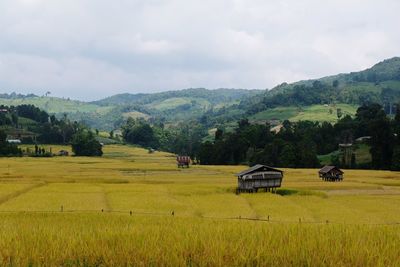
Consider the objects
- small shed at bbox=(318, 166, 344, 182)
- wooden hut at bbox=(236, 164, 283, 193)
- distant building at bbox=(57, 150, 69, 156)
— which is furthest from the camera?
distant building at bbox=(57, 150, 69, 156)

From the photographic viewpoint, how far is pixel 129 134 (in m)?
192

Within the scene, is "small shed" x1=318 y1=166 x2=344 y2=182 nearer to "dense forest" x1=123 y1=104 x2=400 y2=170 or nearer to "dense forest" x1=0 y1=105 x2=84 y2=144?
"dense forest" x1=123 y1=104 x2=400 y2=170

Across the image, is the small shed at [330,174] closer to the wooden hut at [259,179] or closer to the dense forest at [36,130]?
the wooden hut at [259,179]

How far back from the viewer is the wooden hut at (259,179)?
50.1m

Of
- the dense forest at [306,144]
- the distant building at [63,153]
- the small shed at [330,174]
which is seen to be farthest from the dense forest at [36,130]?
the small shed at [330,174]

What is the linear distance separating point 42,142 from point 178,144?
1899 inches

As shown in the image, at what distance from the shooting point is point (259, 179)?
2000 inches

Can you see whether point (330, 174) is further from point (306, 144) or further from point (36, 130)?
point (36, 130)

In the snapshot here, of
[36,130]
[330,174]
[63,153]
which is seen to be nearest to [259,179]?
[330,174]

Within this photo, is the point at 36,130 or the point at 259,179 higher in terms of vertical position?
the point at 36,130

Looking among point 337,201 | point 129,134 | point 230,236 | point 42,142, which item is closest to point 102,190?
point 337,201

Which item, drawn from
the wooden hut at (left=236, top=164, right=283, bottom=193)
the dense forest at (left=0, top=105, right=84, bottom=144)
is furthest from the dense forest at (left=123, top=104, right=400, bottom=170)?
the dense forest at (left=0, top=105, right=84, bottom=144)

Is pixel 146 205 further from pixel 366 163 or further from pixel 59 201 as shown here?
pixel 366 163

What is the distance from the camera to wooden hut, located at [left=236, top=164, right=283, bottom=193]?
164 feet
